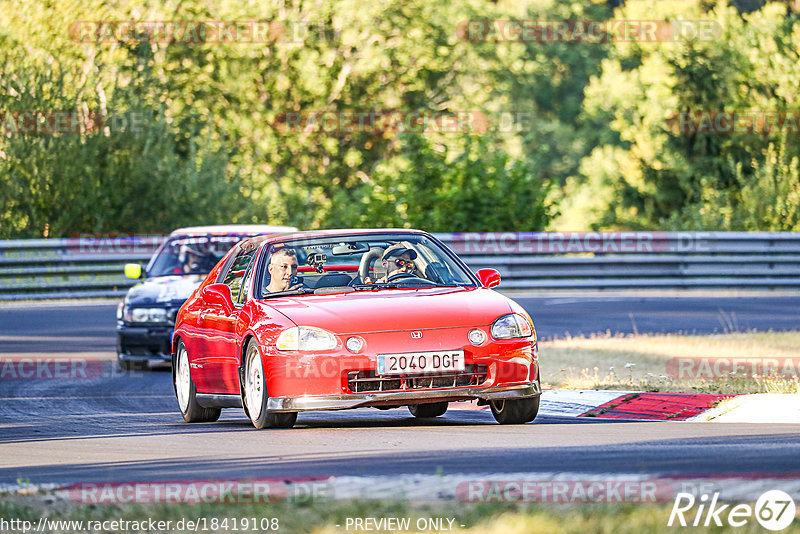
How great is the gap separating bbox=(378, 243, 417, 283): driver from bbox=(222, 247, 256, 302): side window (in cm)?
105

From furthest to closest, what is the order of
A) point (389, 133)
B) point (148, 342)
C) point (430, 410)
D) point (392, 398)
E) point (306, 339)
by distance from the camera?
point (389, 133) < point (148, 342) < point (430, 410) < point (306, 339) < point (392, 398)

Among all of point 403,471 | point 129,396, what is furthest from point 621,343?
point 403,471

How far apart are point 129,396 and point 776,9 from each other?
43481mm

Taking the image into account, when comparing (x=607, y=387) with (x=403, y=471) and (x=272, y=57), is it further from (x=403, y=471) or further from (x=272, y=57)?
(x=272, y=57)

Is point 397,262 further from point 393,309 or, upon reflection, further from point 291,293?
point 393,309

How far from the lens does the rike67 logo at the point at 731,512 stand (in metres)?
6.18

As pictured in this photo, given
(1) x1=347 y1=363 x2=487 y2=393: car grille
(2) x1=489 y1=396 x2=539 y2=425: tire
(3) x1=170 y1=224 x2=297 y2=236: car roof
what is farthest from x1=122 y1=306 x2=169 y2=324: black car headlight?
(1) x1=347 y1=363 x2=487 y2=393: car grille

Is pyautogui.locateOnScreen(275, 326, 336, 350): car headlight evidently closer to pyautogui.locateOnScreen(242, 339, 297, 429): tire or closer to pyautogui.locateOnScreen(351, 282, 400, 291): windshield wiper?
pyautogui.locateOnScreen(242, 339, 297, 429): tire

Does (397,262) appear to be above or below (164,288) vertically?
above

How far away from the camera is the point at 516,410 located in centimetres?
1070

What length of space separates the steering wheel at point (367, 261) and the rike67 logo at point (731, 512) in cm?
489

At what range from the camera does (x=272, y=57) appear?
50.9m

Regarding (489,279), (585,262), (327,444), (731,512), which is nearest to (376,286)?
(489,279)

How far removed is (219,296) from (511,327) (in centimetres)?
246
